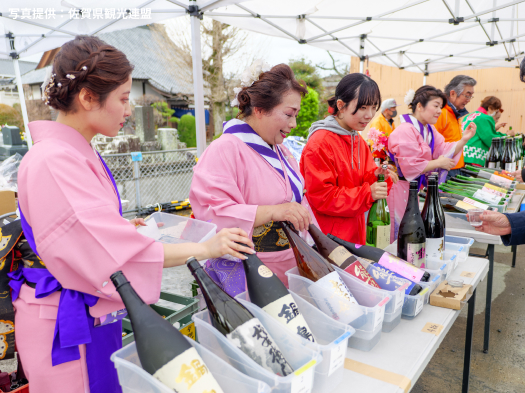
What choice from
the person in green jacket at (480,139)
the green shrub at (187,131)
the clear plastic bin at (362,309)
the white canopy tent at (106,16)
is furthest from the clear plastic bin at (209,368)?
the green shrub at (187,131)

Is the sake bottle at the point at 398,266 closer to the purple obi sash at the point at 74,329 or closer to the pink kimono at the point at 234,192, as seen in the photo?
the pink kimono at the point at 234,192

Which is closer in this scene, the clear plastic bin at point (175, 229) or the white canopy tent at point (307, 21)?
the clear plastic bin at point (175, 229)

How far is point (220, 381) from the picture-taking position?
743mm

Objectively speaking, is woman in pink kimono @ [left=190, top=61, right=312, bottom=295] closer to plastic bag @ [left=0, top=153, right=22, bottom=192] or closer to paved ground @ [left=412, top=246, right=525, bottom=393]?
paved ground @ [left=412, top=246, right=525, bottom=393]

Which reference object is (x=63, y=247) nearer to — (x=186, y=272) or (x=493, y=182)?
(x=493, y=182)

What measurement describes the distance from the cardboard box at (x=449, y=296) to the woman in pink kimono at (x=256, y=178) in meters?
0.56

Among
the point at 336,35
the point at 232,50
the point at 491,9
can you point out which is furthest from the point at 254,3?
the point at 232,50

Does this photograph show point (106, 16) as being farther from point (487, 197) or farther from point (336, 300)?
point (336, 300)

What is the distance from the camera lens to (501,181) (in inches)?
123

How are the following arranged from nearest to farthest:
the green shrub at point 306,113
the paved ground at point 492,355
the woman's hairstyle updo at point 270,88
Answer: the woman's hairstyle updo at point 270,88
the paved ground at point 492,355
the green shrub at point 306,113

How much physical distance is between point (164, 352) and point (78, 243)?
1.02 feet

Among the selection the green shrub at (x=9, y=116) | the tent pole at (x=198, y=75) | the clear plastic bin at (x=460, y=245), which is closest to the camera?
the clear plastic bin at (x=460, y=245)

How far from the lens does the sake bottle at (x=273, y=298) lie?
876 millimetres

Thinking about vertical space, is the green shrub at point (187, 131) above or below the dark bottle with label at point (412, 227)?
above
